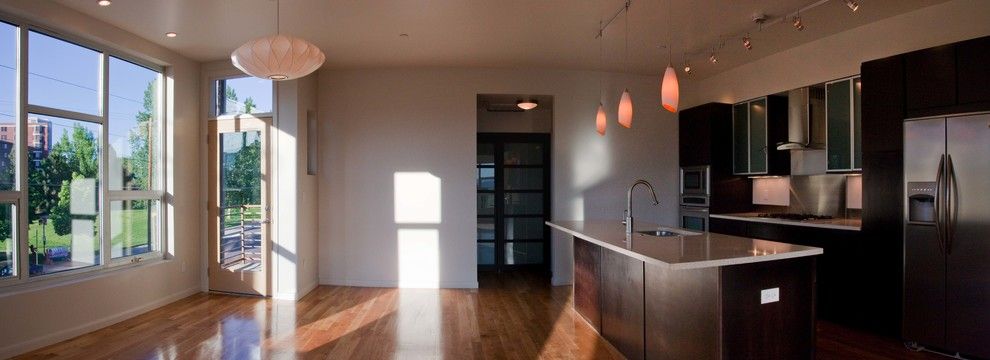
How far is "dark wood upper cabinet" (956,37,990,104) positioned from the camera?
124 inches

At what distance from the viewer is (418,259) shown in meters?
5.67

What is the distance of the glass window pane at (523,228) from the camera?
22.2 feet

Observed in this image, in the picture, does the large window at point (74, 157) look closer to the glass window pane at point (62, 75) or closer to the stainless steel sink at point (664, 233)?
the glass window pane at point (62, 75)

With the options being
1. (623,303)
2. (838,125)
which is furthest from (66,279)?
(838,125)

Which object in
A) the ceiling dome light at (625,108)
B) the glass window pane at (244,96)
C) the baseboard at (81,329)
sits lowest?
the baseboard at (81,329)

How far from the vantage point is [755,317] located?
8.16 ft

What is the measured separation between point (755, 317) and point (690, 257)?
53 centimetres

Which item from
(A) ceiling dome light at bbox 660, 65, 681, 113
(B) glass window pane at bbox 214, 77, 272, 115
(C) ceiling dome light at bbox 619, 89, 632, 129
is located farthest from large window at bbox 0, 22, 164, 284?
(A) ceiling dome light at bbox 660, 65, 681, 113

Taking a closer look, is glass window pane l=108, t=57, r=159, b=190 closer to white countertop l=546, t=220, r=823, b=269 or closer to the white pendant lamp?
the white pendant lamp

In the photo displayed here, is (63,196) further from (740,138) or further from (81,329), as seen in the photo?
(740,138)

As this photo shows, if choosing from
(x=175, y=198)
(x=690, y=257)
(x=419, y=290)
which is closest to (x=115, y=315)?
(x=175, y=198)

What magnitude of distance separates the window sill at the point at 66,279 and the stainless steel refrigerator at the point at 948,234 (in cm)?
656

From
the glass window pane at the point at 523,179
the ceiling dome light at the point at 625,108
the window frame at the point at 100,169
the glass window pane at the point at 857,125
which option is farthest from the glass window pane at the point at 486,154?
the glass window pane at the point at 857,125

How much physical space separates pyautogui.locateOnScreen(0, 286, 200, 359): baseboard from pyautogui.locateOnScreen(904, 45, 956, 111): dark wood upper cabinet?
269 inches
